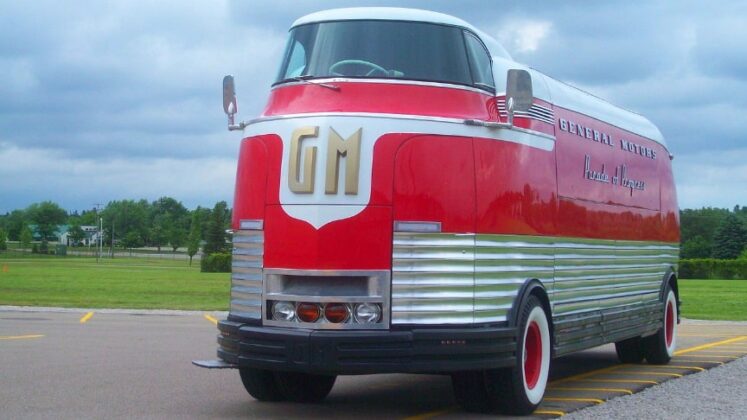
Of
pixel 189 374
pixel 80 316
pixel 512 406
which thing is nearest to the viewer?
pixel 512 406

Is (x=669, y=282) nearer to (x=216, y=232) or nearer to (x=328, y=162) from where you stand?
(x=328, y=162)

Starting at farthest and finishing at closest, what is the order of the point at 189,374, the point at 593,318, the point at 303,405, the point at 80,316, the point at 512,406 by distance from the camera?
the point at 80,316 → the point at 189,374 → the point at 593,318 → the point at 303,405 → the point at 512,406

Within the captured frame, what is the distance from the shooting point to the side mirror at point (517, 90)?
32.4ft

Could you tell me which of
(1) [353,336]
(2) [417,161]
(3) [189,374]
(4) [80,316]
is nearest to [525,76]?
(2) [417,161]

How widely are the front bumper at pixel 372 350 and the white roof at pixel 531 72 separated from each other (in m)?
2.68

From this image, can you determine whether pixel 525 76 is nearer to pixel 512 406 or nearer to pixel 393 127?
pixel 393 127

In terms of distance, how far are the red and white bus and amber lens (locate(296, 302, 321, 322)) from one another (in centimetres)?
1

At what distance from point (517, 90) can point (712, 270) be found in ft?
241

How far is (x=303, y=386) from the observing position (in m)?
10.9

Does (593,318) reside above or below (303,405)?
above

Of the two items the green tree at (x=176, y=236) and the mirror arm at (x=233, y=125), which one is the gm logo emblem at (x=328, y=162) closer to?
the mirror arm at (x=233, y=125)

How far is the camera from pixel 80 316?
977 inches

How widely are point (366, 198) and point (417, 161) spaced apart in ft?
1.89

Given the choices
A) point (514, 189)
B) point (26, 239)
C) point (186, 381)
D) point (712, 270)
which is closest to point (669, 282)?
point (514, 189)
